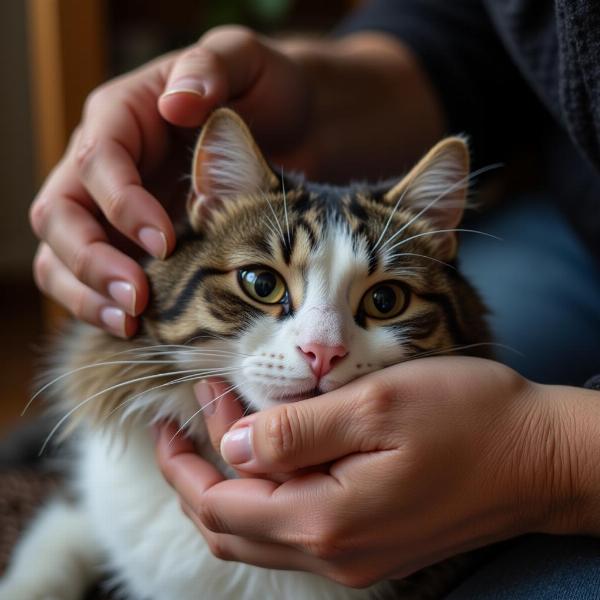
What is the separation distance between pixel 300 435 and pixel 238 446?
0.25 feet

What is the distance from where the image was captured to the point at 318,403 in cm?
72

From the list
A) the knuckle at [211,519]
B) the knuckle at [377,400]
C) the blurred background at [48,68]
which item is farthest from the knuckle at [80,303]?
the blurred background at [48,68]

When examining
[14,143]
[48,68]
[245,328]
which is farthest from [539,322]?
[14,143]

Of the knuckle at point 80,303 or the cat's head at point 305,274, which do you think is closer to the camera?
the cat's head at point 305,274

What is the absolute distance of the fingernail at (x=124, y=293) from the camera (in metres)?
0.87

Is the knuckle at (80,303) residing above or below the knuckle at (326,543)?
above

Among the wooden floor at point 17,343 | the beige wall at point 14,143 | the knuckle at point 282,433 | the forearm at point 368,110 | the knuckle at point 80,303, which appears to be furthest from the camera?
the beige wall at point 14,143

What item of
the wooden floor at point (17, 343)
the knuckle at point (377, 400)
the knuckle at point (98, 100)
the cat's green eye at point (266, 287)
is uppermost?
the knuckle at point (98, 100)

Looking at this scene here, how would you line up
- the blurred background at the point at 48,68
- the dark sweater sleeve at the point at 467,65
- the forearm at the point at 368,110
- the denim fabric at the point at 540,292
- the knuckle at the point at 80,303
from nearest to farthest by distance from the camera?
the knuckle at the point at 80,303 → the denim fabric at the point at 540,292 → the forearm at the point at 368,110 → the dark sweater sleeve at the point at 467,65 → the blurred background at the point at 48,68

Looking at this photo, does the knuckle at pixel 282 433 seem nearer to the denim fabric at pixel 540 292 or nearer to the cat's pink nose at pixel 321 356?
the cat's pink nose at pixel 321 356

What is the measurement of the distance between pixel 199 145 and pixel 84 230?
0.19 meters

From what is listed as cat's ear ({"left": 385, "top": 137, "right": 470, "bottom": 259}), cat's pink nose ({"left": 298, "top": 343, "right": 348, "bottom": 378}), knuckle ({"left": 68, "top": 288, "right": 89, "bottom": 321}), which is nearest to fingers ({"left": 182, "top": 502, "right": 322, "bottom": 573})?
cat's pink nose ({"left": 298, "top": 343, "right": 348, "bottom": 378})

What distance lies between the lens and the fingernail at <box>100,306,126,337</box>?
897 millimetres


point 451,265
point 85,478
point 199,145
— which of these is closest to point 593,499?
point 451,265
